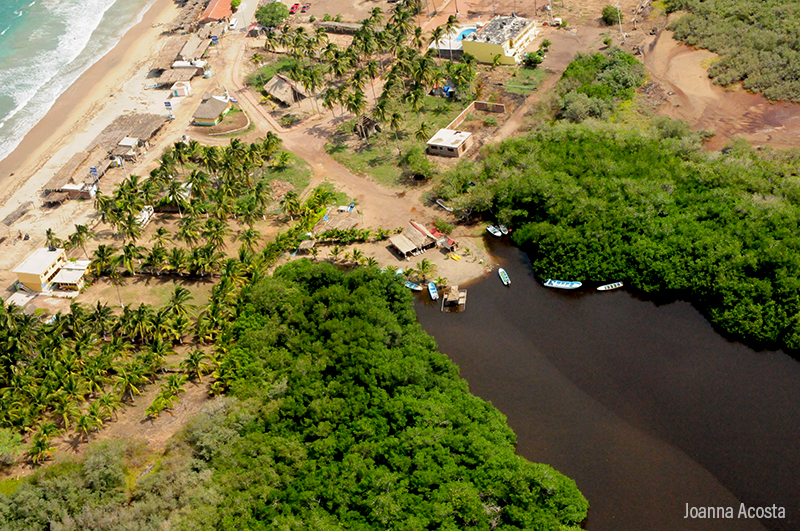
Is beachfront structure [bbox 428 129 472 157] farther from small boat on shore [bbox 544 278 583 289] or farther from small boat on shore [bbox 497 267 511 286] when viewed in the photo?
small boat on shore [bbox 544 278 583 289]

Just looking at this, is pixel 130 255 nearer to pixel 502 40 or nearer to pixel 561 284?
pixel 561 284

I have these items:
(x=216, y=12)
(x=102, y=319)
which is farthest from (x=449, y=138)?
(x=216, y=12)

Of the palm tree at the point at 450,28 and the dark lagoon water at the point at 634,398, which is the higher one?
the palm tree at the point at 450,28

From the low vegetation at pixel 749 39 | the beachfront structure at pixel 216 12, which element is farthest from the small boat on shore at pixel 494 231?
the beachfront structure at pixel 216 12

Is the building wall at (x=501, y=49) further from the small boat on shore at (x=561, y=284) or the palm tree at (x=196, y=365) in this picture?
the palm tree at (x=196, y=365)

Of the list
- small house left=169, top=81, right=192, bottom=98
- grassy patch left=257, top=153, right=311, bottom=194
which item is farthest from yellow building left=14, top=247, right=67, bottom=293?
small house left=169, top=81, right=192, bottom=98
